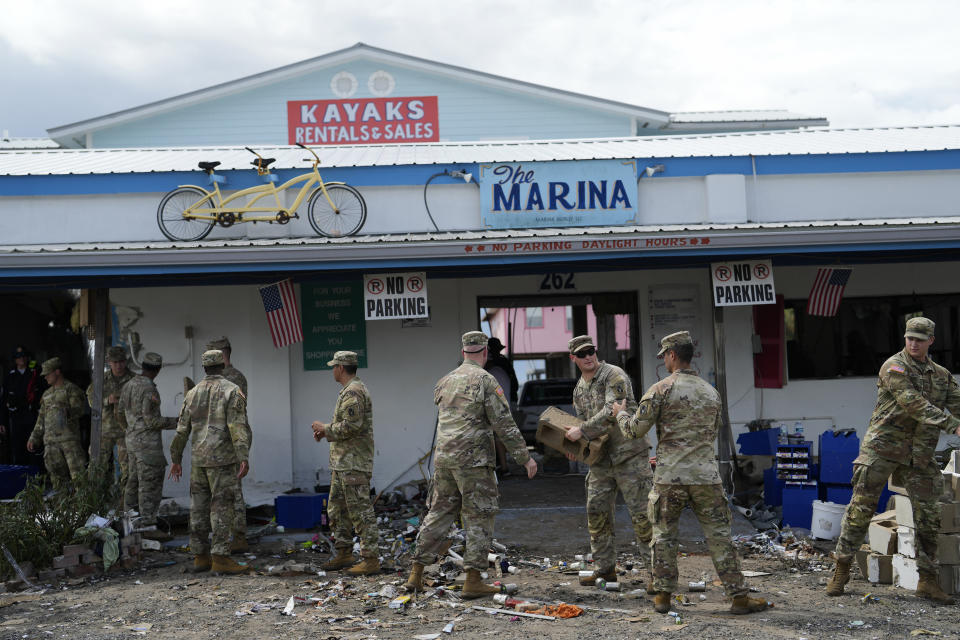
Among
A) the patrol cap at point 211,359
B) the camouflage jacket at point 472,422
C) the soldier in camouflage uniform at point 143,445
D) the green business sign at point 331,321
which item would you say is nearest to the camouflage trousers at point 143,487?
the soldier in camouflage uniform at point 143,445

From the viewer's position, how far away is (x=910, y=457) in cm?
620

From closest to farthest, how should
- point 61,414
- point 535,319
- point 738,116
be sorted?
point 61,414 → point 738,116 → point 535,319

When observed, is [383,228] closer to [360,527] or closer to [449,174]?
[449,174]

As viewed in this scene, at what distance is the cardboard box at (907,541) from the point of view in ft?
20.7

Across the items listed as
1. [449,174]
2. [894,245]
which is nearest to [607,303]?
[449,174]

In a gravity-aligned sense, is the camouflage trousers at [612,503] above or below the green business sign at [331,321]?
below

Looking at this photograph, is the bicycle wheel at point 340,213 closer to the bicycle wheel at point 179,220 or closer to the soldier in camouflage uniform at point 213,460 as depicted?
the bicycle wheel at point 179,220

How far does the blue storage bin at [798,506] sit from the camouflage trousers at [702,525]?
3.12 metres

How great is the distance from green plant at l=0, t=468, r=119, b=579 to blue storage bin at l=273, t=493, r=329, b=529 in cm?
173

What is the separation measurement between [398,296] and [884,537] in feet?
18.1

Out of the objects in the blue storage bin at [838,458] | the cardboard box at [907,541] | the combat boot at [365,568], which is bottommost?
the combat boot at [365,568]

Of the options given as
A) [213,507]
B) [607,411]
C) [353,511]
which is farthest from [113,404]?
[607,411]

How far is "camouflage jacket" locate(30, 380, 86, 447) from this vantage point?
10.1 m

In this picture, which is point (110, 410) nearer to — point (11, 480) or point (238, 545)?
point (11, 480)
